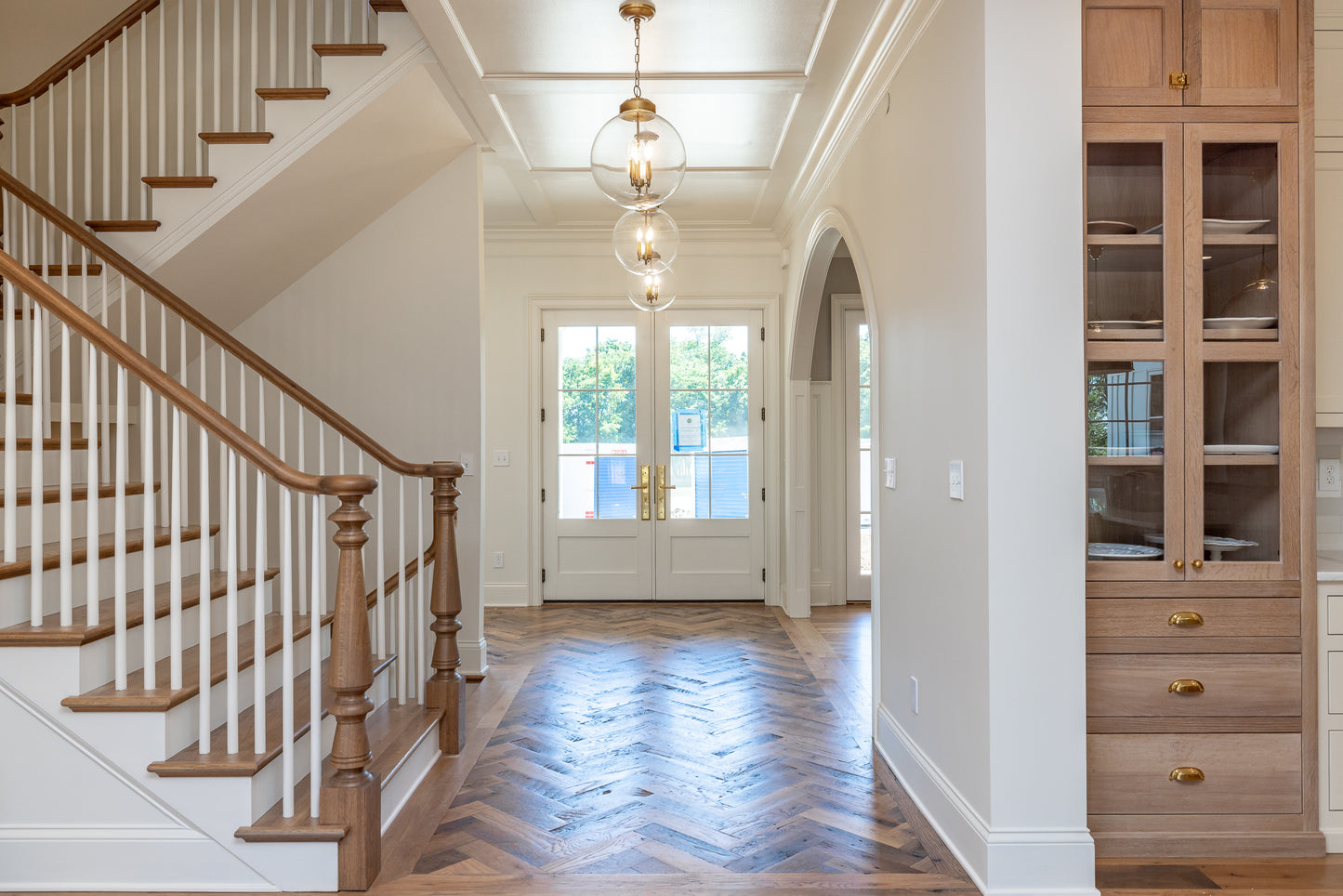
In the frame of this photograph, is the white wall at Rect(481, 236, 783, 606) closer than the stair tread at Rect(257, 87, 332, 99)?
No

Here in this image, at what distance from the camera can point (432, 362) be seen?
4410 millimetres

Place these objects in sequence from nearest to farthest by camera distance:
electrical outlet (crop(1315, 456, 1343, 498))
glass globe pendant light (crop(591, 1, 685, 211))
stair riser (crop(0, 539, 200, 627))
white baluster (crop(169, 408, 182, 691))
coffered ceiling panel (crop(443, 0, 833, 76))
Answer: white baluster (crop(169, 408, 182, 691)) → stair riser (crop(0, 539, 200, 627)) → glass globe pendant light (crop(591, 1, 685, 211)) → electrical outlet (crop(1315, 456, 1343, 498)) → coffered ceiling panel (crop(443, 0, 833, 76))

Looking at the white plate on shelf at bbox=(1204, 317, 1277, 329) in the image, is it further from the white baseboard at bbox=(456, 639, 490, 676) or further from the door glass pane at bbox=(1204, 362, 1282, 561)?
Answer: the white baseboard at bbox=(456, 639, 490, 676)

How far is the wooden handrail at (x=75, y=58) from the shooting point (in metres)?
3.57

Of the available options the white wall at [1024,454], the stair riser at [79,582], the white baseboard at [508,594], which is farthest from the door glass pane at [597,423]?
the white wall at [1024,454]

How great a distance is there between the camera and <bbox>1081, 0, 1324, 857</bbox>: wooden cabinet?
237 cm

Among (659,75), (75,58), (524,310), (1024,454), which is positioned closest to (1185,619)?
(1024,454)

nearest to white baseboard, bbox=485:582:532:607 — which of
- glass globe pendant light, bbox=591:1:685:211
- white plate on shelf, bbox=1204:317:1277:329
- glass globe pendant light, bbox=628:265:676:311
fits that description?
glass globe pendant light, bbox=628:265:676:311

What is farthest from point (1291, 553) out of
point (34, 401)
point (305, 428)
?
point (305, 428)

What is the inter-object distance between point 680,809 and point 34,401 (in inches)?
89.0

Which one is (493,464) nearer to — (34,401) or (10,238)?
(10,238)

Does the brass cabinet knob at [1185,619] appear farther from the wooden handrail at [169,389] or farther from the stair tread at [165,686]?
the stair tread at [165,686]

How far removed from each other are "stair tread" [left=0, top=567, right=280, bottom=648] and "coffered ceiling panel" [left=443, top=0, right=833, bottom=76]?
228 centimetres

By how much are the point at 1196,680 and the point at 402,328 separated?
3755 mm
